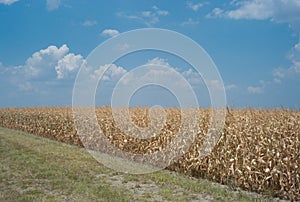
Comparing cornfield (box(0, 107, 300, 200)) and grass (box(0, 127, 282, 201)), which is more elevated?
cornfield (box(0, 107, 300, 200))

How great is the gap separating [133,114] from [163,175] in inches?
329

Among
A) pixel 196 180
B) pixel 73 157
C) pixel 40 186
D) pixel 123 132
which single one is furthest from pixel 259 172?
pixel 123 132

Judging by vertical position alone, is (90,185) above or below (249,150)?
below

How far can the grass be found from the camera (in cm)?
827

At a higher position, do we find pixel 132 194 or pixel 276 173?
pixel 276 173

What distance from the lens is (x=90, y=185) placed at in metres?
9.29

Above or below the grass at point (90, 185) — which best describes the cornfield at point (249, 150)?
above

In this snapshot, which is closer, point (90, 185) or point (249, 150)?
point (90, 185)

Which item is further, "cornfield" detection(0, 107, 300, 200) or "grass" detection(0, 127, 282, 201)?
"cornfield" detection(0, 107, 300, 200)

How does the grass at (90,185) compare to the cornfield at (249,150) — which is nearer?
the grass at (90,185)

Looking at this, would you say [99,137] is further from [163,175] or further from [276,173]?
[276,173]

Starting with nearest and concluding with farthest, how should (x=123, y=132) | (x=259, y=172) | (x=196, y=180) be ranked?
(x=259, y=172), (x=196, y=180), (x=123, y=132)

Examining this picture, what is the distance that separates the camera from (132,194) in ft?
27.8

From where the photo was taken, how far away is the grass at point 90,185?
27.1 feet
